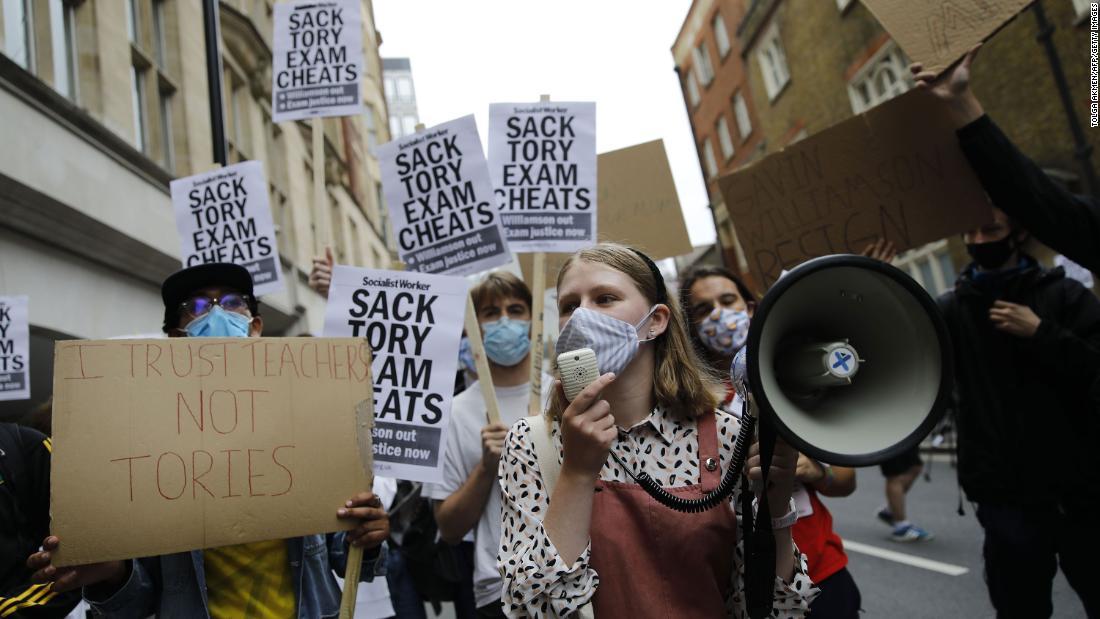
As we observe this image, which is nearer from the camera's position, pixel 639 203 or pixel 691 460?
pixel 691 460

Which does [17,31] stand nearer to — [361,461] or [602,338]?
[361,461]

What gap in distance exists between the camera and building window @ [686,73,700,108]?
1177 inches

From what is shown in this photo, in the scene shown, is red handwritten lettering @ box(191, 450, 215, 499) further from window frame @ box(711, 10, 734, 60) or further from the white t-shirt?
window frame @ box(711, 10, 734, 60)

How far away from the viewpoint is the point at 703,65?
93.8 feet

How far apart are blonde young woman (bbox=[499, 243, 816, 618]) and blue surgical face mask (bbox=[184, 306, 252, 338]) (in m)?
1.14

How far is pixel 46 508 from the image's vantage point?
2256 millimetres

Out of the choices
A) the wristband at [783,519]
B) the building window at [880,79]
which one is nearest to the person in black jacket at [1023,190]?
the wristband at [783,519]

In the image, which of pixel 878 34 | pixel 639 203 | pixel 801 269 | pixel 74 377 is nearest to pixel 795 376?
pixel 801 269

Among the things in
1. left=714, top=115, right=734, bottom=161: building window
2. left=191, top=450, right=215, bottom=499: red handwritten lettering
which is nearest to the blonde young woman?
left=191, top=450, right=215, bottom=499: red handwritten lettering

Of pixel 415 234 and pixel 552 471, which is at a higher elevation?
pixel 415 234

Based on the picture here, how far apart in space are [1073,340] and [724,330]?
126cm

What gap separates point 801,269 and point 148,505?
1.74 metres

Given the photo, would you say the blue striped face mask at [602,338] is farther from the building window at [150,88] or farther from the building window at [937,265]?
the building window at [937,265]

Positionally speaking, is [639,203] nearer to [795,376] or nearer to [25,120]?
[795,376]
